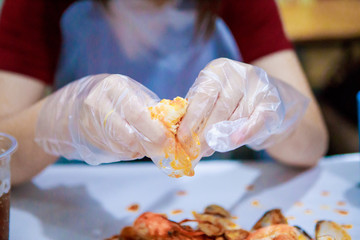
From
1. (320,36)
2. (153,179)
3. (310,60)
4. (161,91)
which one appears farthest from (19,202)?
(310,60)

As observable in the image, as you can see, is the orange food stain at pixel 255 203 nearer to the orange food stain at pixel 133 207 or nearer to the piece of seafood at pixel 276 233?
the piece of seafood at pixel 276 233

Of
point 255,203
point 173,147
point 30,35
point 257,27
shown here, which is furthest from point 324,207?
point 30,35

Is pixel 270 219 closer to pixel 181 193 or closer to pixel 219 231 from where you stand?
pixel 219 231

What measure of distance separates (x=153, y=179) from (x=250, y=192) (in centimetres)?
23

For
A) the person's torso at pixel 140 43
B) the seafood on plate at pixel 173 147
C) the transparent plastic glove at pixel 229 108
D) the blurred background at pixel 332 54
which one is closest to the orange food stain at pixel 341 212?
the transparent plastic glove at pixel 229 108

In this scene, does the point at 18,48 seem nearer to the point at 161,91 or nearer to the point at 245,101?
the point at 161,91

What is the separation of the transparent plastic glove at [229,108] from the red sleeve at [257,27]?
0.33 metres

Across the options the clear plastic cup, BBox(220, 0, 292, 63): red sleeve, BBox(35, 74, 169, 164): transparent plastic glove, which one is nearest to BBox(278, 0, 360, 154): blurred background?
BBox(220, 0, 292, 63): red sleeve

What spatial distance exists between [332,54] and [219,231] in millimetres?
2120

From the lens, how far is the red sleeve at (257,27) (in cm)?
99

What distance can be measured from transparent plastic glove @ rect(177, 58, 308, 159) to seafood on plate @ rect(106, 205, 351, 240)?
0.49 ft

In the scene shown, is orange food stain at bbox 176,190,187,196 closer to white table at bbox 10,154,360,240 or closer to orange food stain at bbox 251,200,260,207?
white table at bbox 10,154,360,240

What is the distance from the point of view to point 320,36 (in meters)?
2.02

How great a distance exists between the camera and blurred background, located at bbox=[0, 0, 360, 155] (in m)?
1.90
